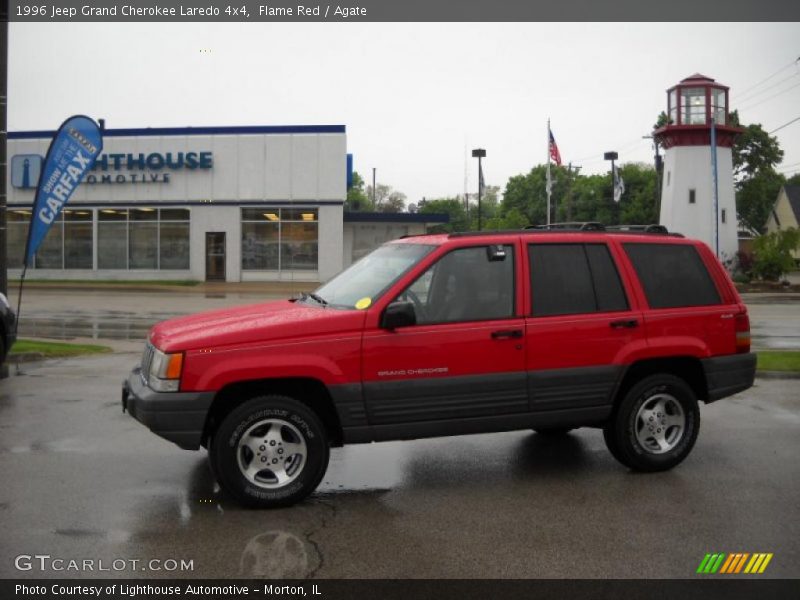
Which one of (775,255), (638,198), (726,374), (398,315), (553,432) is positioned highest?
(638,198)

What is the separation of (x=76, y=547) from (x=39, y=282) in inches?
1490

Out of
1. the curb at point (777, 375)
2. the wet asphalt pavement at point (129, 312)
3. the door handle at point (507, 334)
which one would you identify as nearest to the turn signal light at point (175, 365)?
the door handle at point (507, 334)

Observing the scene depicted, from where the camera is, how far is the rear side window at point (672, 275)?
6.75 meters

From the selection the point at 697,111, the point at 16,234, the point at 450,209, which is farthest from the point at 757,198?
the point at 16,234

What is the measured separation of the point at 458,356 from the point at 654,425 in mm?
Answer: 1825

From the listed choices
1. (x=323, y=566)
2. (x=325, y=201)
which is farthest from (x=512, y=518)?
(x=325, y=201)

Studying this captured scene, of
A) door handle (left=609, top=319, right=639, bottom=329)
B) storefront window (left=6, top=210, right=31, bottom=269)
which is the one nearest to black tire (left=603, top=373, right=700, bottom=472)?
door handle (left=609, top=319, right=639, bottom=329)

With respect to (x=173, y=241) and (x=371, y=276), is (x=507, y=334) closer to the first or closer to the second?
(x=371, y=276)

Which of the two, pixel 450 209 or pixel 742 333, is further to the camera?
pixel 450 209

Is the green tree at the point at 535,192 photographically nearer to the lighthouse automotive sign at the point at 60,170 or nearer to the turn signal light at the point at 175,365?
the lighthouse automotive sign at the point at 60,170

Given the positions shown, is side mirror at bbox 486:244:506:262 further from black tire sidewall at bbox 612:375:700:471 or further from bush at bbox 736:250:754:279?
bush at bbox 736:250:754:279

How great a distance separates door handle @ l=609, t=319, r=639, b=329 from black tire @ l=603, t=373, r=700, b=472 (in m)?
0.46

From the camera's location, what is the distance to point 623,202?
295 feet

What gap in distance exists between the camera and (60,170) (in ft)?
49.1
